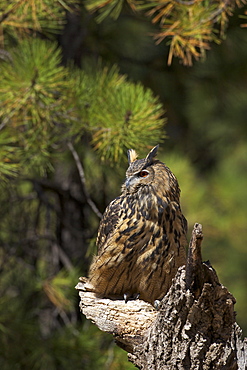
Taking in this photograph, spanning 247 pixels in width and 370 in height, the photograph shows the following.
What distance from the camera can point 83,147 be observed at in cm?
379

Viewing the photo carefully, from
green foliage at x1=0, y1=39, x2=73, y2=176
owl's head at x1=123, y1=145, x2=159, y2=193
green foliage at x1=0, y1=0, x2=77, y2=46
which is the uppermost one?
green foliage at x1=0, y1=0, x2=77, y2=46

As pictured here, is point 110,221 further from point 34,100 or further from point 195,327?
point 34,100

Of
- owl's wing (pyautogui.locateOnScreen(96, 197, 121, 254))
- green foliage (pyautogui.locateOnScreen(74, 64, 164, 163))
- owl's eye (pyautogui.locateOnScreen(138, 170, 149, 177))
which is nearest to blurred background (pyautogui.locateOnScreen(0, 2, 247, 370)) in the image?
green foliage (pyautogui.locateOnScreen(74, 64, 164, 163))

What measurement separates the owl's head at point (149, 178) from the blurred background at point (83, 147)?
2.08ft

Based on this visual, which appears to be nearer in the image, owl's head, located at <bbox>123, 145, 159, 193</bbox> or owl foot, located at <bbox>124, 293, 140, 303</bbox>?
owl's head, located at <bbox>123, 145, 159, 193</bbox>

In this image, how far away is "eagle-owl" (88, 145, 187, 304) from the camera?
Answer: 2.53 metres

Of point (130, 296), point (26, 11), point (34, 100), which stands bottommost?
point (130, 296)

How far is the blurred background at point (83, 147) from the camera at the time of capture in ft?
10.8

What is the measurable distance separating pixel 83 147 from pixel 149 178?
1315 mm

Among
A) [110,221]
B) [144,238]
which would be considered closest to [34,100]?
[110,221]

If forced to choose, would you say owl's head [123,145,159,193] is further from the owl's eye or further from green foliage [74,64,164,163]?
green foliage [74,64,164,163]

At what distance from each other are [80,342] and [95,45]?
2.09 metres

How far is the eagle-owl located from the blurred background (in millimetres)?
659

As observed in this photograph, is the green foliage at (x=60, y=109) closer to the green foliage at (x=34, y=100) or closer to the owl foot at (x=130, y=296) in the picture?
the green foliage at (x=34, y=100)
